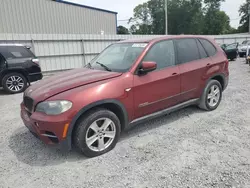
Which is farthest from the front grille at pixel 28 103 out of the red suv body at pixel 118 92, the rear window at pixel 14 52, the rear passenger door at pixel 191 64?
the rear window at pixel 14 52

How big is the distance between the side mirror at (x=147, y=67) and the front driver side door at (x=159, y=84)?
92 millimetres

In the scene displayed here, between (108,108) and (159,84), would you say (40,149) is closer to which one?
(108,108)

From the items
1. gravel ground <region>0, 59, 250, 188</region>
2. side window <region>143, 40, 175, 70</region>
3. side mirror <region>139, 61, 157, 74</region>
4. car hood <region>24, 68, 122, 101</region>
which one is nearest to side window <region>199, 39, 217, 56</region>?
side window <region>143, 40, 175, 70</region>

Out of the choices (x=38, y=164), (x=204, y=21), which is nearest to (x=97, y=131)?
(x=38, y=164)

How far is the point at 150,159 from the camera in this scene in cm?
268

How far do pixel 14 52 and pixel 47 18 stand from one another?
953 cm

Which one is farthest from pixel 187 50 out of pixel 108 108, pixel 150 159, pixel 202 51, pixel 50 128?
pixel 50 128

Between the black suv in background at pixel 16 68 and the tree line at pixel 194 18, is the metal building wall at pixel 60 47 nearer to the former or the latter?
the black suv in background at pixel 16 68

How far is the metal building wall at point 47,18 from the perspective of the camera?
13328 mm

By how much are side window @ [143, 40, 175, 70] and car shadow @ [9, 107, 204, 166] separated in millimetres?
1161

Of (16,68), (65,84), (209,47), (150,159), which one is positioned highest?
(209,47)

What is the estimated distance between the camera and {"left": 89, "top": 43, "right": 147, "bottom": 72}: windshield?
3.20 m

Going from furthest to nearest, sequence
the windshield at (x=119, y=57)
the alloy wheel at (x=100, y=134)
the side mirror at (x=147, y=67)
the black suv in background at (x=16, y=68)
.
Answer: the black suv in background at (x=16, y=68)
the windshield at (x=119, y=57)
the side mirror at (x=147, y=67)
the alloy wheel at (x=100, y=134)

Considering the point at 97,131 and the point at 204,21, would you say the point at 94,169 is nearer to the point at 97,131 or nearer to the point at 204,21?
the point at 97,131
